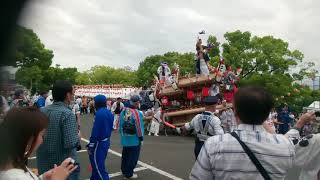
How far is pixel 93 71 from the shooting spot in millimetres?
111188

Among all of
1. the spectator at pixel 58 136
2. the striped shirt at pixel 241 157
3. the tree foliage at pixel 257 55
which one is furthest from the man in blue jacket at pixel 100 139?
the tree foliage at pixel 257 55

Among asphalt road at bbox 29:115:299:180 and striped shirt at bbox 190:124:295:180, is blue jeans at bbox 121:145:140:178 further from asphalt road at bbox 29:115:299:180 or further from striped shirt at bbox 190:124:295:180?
striped shirt at bbox 190:124:295:180

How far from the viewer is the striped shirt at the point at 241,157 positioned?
2.68m

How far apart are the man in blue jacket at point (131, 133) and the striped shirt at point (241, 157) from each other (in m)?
5.33

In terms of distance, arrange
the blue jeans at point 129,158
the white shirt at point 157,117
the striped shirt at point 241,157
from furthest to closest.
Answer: the white shirt at point 157,117
the blue jeans at point 129,158
the striped shirt at point 241,157

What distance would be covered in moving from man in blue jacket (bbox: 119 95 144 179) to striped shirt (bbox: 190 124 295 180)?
17.5 ft

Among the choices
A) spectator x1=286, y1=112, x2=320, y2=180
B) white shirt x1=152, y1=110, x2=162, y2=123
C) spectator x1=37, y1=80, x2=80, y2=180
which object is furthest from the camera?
white shirt x1=152, y1=110, x2=162, y2=123

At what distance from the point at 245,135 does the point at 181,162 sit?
7.96 metres

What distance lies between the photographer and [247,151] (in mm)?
2684

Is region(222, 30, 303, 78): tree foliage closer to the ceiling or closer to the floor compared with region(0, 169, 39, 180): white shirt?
closer to the ceiling

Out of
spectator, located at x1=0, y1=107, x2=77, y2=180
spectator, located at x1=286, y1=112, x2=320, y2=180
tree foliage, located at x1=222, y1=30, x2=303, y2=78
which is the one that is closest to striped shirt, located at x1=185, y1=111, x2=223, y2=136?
spectator, located at x1=286, y1=112, x2=320, y2=180

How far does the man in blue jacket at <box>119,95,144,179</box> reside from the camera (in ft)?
26.5

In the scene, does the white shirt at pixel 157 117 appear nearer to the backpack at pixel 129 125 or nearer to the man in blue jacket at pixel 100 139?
the backpack at pixel 129 125

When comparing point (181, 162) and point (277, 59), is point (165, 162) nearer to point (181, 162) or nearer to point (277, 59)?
point (181, 162)
